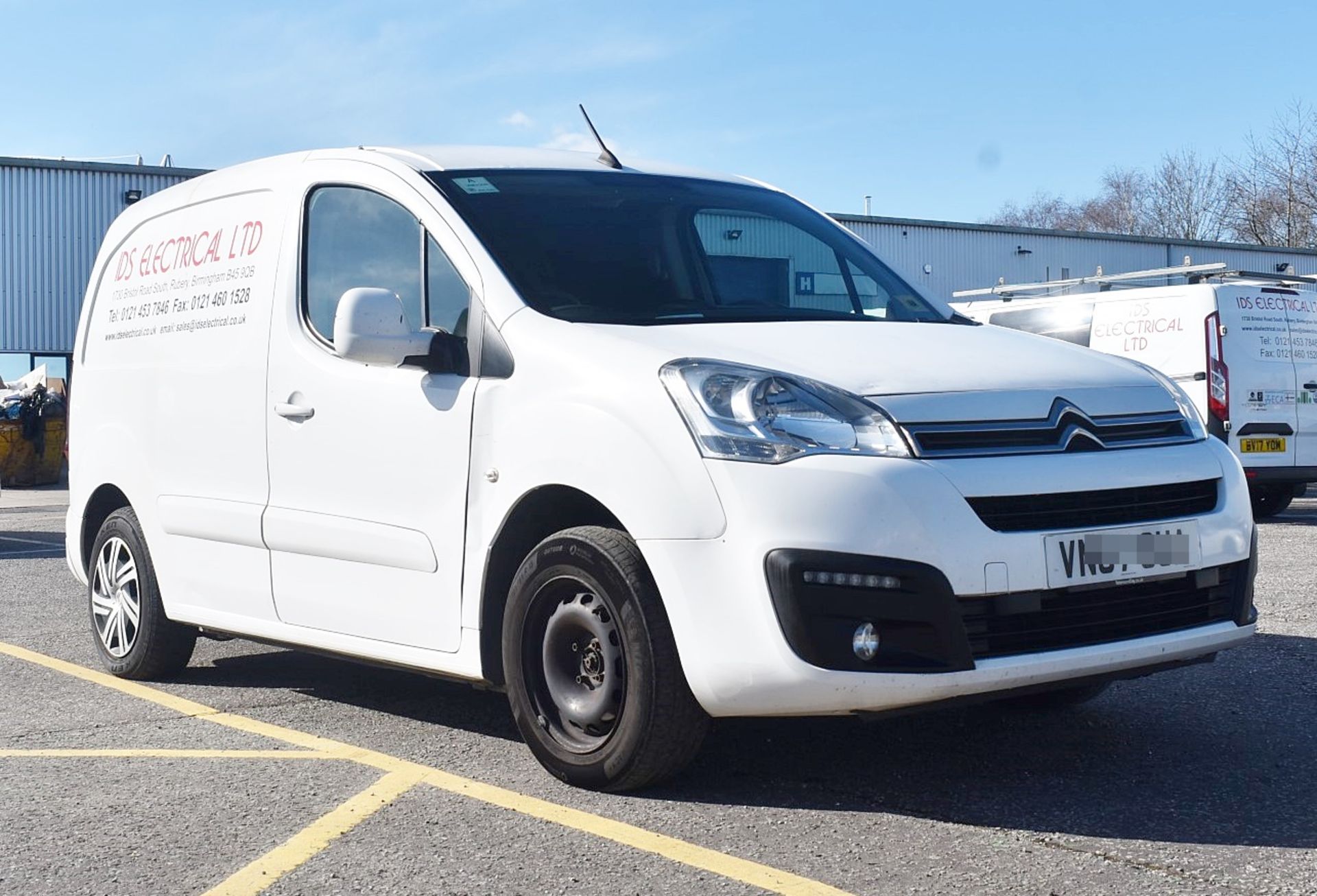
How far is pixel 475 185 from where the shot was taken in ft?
16.3

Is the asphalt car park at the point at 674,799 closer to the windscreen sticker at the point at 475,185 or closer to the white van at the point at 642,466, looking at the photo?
the white van at the point at 642,466

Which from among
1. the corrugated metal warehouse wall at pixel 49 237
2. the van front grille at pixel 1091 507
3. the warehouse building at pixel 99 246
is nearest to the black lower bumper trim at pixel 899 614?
the van front grille at pixel 1091 507

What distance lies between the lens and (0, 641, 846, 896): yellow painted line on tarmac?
3452mm

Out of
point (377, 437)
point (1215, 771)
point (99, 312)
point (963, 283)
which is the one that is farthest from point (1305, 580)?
point (963, 283)

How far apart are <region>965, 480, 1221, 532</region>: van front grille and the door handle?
89.3 inches

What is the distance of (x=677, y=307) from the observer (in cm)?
469

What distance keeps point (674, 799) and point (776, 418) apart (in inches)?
41.3

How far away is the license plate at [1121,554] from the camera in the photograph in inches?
153

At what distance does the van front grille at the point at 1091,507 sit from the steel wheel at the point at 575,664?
3.32 ft

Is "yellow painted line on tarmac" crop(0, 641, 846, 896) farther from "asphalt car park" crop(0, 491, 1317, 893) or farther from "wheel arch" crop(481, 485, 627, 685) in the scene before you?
"wheel arch" crop(481, 485, 627, 685)

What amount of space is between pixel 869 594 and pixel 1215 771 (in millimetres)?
1312

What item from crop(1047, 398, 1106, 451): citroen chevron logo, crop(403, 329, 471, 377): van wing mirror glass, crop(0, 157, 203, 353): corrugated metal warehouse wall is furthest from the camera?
crop(0, 157, 203, 353): corrugated metal warehouse wall

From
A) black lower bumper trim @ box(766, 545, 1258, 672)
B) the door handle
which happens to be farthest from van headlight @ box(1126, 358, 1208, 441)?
the door handle

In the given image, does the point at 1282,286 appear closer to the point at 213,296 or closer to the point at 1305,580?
the point at 1305,580
